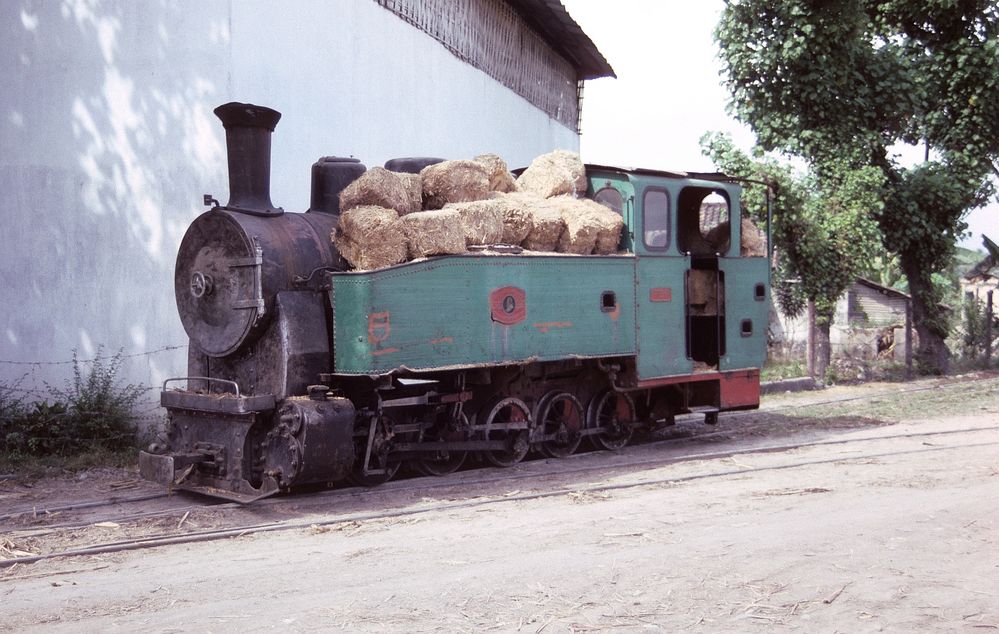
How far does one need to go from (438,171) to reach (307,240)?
4.25 ft

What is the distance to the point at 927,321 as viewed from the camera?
1986cm

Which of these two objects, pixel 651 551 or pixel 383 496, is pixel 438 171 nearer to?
pixel 383 496

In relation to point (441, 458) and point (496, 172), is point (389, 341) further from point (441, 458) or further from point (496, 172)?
point (496, 172)

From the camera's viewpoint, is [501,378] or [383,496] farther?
[501,378]

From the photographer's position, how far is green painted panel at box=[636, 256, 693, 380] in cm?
962

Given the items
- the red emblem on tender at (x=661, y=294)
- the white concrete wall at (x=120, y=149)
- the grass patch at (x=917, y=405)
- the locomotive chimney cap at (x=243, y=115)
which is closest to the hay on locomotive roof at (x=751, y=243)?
the red emblem on tender at (x=661, y=294)

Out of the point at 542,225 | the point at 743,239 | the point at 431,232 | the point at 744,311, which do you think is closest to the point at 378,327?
the point at 431,232

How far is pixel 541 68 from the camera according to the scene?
1981 centimetres

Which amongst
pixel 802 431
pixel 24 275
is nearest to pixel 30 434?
pixel 24 275

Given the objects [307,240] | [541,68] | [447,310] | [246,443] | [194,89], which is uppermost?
[541,68]

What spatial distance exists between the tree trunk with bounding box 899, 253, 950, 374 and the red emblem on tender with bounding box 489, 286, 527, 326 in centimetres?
1388

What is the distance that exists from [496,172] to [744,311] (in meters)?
3.19

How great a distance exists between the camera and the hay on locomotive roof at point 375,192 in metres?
7.76

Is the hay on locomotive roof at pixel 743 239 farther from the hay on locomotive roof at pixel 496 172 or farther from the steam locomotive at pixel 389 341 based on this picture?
the hay on locomotive roof at pixel 496 172
